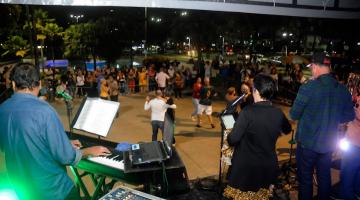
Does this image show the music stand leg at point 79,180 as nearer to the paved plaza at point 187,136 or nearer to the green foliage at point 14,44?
the paved plaza at point 187,136

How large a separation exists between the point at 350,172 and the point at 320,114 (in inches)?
46.0

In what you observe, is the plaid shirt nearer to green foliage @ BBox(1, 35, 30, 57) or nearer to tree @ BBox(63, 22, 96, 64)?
green foliage @ BBox(1, 35, 30, 57)

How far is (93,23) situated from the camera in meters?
29.9

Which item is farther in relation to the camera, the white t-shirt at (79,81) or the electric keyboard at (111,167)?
the white t-shirt at (79,81)

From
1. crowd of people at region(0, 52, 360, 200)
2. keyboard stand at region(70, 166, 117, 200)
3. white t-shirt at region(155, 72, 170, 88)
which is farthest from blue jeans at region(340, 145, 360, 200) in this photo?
white t-shirt at region(155, 72, 170, 88)

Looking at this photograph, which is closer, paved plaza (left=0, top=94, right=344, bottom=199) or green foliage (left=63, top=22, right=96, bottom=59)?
paved plaza (left=0, top=94, right=344, bottom=199)

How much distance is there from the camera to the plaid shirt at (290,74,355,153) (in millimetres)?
3586

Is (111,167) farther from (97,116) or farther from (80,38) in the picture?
(80,38)

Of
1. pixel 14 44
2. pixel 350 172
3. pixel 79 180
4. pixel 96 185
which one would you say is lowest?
pixel 96 185

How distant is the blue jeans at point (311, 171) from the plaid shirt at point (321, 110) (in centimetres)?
12

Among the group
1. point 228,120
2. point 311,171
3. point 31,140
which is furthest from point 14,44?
point 311,171

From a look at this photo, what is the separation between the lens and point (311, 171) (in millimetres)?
3820

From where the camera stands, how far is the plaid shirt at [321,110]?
11.8ft

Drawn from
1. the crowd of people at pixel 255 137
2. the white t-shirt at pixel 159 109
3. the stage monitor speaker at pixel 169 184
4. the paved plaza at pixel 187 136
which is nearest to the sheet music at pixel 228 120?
the crowd of people at pixel 255 137
